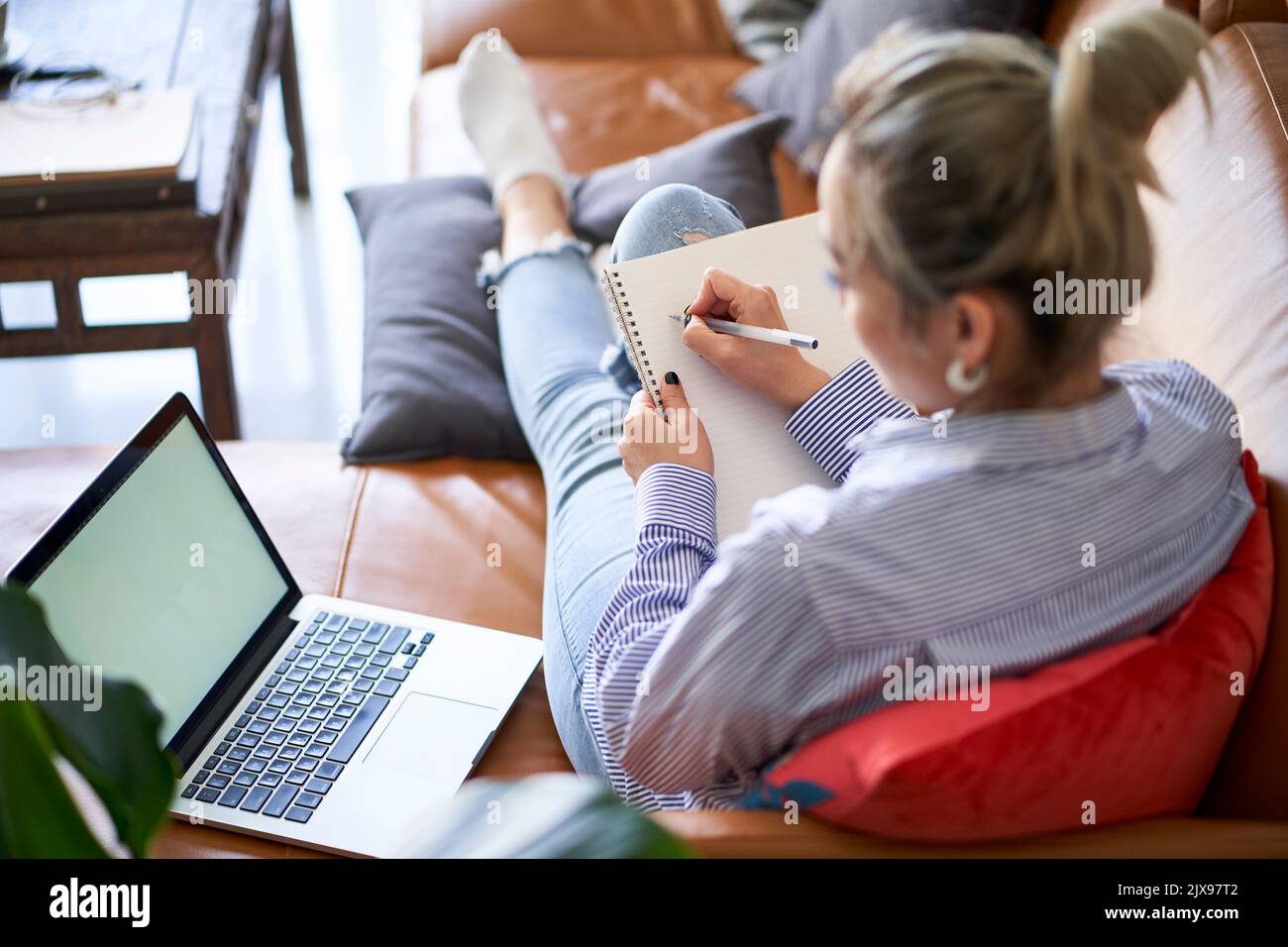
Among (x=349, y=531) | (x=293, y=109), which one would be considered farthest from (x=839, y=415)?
(x=293, y=109)

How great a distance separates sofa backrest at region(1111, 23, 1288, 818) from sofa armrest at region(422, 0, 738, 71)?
1077 mm

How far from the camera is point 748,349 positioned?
106cm

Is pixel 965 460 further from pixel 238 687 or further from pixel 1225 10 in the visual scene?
pixel 1225 10

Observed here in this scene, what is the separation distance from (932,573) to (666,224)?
1.98ft

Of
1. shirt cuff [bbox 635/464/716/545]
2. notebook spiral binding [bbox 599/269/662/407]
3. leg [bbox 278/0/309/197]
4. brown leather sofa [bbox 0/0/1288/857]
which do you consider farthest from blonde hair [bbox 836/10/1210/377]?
leg [bbox 278/0/309/197]

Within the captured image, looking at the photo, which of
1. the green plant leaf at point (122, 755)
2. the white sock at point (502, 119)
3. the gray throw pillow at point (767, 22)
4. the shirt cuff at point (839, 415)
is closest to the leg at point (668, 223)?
the shirt cuff at point (839, 415)

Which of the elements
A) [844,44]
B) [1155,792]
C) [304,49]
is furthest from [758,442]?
[304,49]

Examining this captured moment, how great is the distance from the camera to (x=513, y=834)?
1.72 ft

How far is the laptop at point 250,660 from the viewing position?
87cm

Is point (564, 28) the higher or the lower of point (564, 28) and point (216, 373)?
the higher

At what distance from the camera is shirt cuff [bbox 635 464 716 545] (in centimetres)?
91

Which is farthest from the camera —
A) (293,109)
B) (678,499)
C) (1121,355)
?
(293,109)

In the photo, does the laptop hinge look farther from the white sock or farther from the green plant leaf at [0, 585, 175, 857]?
Result: the white sock
